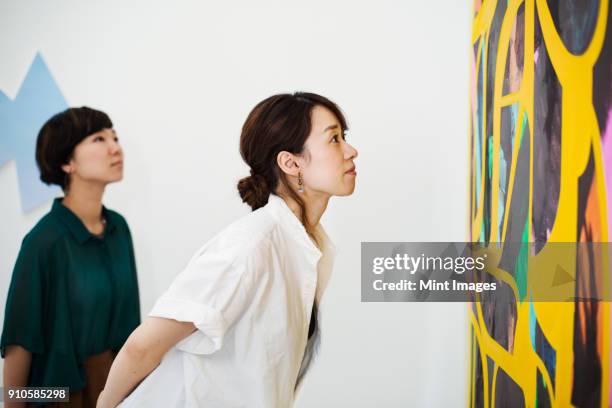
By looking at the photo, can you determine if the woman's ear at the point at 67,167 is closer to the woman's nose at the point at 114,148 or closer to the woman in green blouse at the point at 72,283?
the woman in green blouse at the point at 72,283

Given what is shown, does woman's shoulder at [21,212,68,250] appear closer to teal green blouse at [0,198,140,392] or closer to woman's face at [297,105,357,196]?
teal green blouse at [0,198,140,392]

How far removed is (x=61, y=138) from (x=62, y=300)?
1.89 ft

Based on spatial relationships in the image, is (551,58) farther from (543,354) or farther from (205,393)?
(205,393)

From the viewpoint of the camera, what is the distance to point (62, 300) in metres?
2.06

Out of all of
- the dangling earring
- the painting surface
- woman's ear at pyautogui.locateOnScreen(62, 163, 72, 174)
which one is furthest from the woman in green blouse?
the painting surface

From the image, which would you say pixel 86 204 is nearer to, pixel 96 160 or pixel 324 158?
pixel 96 160

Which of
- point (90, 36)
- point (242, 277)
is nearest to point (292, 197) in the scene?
point (242, 277)

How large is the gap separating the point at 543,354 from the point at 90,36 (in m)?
2.23

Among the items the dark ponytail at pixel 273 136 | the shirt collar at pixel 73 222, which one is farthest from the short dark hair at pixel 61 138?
the dark ponytail at pixel 273 136

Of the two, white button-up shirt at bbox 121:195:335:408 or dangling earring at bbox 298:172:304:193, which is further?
dangling earring at bbox 298:172:304:193

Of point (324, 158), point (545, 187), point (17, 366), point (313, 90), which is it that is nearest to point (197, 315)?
point (324, 158)

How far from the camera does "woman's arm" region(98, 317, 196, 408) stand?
4.25 feet

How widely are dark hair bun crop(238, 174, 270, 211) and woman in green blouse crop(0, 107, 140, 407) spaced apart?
746 mm

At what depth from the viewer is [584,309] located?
98 centimetres
